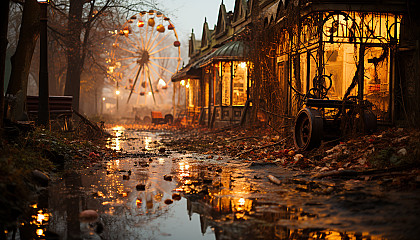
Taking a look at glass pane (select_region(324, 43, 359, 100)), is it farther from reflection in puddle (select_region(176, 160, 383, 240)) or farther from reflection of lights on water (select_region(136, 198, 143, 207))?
reflection of lights on water (select_region(136, 198, 143, 207))

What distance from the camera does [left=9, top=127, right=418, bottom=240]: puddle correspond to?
364 cm

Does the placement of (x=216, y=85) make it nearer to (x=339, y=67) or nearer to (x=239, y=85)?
(x=239, y=85)

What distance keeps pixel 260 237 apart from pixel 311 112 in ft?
19.0

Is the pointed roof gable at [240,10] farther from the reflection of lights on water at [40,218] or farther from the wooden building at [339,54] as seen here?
the reflection of lights on water at [40,218]

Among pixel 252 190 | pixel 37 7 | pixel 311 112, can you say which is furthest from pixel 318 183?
pixel 37 7

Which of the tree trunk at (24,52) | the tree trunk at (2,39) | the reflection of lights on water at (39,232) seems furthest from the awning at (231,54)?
the reflection of lights on water at (39,232)

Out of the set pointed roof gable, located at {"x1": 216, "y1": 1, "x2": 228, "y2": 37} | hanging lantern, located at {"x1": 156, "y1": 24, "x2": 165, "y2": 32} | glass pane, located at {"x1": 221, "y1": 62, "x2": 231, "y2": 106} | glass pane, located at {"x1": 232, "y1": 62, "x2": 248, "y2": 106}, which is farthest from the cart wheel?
hanging lantern, located at {"x1": 156, "y1": 24, "x2": 165, "y2": 32}

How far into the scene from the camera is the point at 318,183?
5887 mm

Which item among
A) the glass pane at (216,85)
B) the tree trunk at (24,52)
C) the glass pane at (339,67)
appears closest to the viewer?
the tree trunk at (24,52)

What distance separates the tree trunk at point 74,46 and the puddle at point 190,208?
13937 mm

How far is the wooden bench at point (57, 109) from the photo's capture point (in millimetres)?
12820

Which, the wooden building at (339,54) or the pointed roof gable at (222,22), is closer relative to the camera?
the wooden building at (339,54)

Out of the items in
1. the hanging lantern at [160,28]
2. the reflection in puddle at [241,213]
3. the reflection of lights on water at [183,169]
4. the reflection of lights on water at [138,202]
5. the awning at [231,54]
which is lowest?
the reflection of lights on water at [183,169]

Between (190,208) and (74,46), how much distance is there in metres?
17.7
